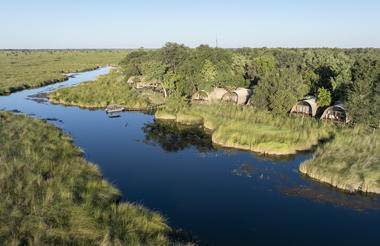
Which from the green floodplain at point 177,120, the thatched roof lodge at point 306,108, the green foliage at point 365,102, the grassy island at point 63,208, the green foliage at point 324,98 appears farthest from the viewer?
the thatched roof lodge at point 306,108

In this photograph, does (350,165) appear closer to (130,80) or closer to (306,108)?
(306,108)

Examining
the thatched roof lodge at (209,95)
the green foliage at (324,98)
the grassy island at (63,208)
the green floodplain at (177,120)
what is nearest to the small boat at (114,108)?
the green floodplain at (177,120)

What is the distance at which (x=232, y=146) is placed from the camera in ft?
95.9

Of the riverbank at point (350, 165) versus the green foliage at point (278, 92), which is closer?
the riverbank at point (350, 165)

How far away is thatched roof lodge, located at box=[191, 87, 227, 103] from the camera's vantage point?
4824 centimetres

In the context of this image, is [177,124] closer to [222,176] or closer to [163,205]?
[222,176]

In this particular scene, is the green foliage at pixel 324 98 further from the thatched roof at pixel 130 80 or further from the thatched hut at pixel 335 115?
the thatched roof at pixel 130 80

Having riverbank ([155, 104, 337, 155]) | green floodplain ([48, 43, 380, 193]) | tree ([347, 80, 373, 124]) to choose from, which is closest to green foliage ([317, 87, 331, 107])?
green floodplain ([48, 43, 380, 193])

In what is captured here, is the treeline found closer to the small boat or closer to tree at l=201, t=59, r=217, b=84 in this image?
tree at l=201, t=59, r=217, b=84

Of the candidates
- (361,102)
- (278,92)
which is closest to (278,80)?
(278,92)

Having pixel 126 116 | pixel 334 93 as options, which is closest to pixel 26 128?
pixel 126 116

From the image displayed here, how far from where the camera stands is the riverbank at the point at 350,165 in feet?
63.9

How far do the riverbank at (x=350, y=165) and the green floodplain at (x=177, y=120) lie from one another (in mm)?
72

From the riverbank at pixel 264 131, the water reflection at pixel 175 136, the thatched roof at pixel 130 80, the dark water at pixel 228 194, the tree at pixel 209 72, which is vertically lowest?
the dark water at pixel 228 194
